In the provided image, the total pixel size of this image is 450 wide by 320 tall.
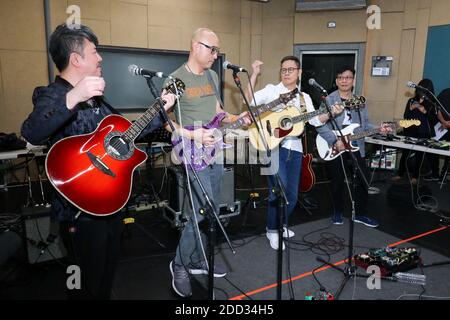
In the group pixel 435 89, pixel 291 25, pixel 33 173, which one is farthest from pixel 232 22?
pixel 33 173

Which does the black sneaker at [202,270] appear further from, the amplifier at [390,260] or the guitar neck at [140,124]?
the guitar neck at [140,124]

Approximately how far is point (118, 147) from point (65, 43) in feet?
1.73

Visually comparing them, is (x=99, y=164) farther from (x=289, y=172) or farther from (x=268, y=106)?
(x=289, y=172)

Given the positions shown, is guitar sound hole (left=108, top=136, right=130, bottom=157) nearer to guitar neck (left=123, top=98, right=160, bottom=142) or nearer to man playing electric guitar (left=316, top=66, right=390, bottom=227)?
guitar neck (left=123, top=98, right=160, bottom=142)

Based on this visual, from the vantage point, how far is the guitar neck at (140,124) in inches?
70.9

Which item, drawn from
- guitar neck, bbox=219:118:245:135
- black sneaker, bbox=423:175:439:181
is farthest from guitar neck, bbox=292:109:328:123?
black sneaker, bbox=423:175:439:181

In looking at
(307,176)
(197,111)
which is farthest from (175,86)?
(307,176)

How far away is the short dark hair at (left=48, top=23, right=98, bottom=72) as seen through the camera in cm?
158

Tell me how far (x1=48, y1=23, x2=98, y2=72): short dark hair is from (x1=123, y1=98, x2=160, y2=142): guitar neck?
0.41 m

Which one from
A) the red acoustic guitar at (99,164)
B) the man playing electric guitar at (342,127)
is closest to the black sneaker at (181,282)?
the red acoustic guitar at (99,164)

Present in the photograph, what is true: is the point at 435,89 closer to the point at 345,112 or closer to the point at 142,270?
the point at 345,112

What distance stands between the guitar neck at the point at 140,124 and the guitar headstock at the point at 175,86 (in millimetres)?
Answer: 129
